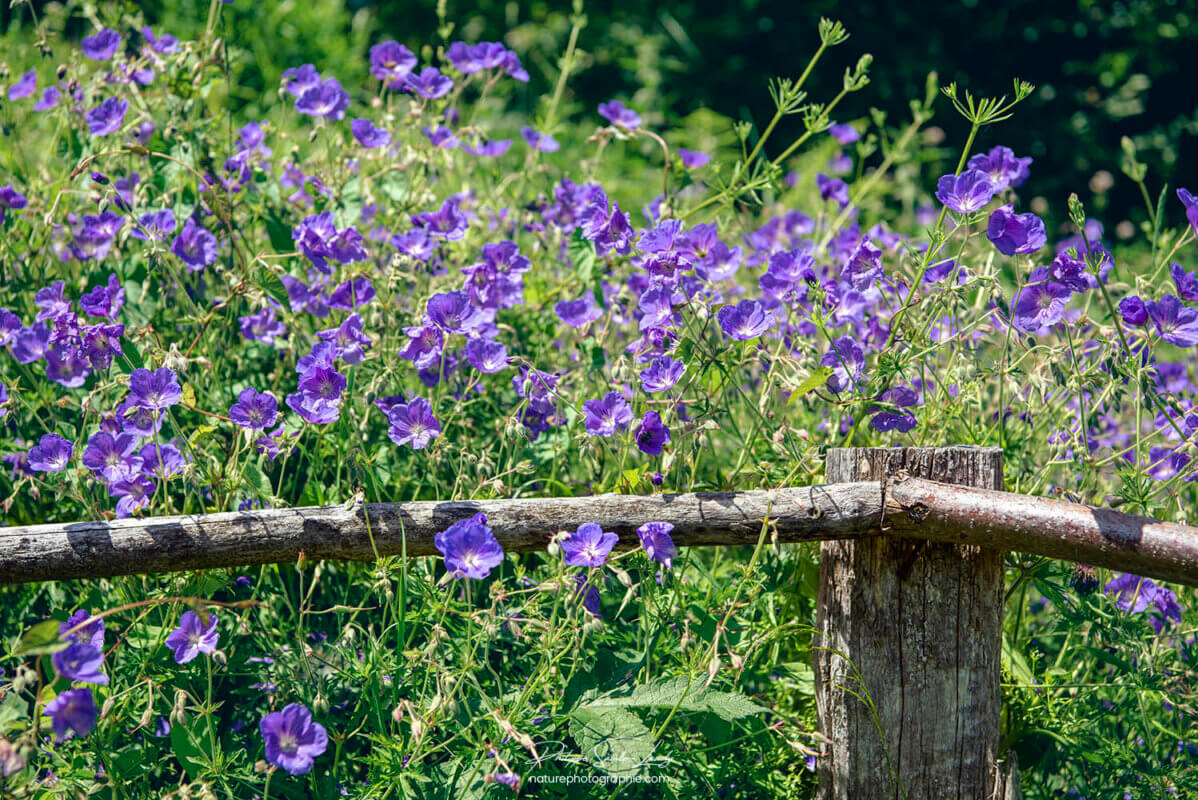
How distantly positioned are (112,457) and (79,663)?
0.57 m

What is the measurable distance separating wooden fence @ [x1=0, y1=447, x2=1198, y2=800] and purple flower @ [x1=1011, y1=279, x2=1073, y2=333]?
27 cm

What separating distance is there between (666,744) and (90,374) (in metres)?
1.50

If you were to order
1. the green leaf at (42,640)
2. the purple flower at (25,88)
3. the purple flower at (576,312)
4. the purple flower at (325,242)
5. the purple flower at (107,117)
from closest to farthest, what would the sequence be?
1. the green leaf at (42,640)
2. the purple flower at (325,242)
3. the purple flower at (576,312)
4. the purple flower at (107,117)
5. the purple flower at (25,88)

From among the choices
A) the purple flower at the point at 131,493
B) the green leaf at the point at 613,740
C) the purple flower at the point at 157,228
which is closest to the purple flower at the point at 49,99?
the purple flower at the point at 157,228

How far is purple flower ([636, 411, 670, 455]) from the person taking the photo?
76.0 inches

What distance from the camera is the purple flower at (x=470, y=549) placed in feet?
5.18

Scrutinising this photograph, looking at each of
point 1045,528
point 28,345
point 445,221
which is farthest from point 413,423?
point 1045,528

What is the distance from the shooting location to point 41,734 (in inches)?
67.4

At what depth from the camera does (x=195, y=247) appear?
236 centimetres

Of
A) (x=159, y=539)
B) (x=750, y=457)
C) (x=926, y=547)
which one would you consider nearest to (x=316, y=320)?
(x=159, y=539)

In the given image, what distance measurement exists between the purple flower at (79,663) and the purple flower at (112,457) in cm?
49

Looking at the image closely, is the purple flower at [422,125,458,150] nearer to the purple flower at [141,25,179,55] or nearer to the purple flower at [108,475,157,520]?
the purple flower at [141,25,179,55]

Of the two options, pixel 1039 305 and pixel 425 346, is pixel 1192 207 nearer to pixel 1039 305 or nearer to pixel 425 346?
pixel 1039 305

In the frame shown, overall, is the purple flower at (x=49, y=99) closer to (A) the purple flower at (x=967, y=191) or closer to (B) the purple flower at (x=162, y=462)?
(B) the purple flower at (x=162, y=462)
